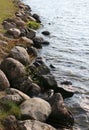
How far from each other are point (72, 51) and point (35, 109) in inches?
521

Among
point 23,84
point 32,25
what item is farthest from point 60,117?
point 32,25

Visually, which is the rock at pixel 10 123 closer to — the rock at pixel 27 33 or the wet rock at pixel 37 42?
the wet rock at pixel 37 42

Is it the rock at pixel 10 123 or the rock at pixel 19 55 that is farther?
the rock at pixel 19 55

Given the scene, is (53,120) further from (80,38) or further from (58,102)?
(80,38)

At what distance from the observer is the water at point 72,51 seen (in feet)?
52.4

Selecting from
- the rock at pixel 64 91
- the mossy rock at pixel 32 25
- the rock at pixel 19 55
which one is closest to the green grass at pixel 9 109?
the rock at pixel 64 91

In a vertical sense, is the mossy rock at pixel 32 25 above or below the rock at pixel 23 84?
below

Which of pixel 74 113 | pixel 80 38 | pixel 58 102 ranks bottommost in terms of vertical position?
pixel 80 38

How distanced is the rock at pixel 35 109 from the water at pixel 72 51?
4.70 feet

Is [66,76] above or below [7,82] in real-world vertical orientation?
below

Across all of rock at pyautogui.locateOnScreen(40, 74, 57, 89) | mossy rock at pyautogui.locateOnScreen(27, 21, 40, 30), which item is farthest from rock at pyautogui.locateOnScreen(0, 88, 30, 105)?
mossy rock at pyautogui.locateOnScreen(27, 21, 40, 30)

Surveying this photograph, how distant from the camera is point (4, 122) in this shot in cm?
1164

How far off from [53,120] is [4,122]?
8.83ft

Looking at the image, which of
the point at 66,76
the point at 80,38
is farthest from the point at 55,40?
→ the point at 66,76
